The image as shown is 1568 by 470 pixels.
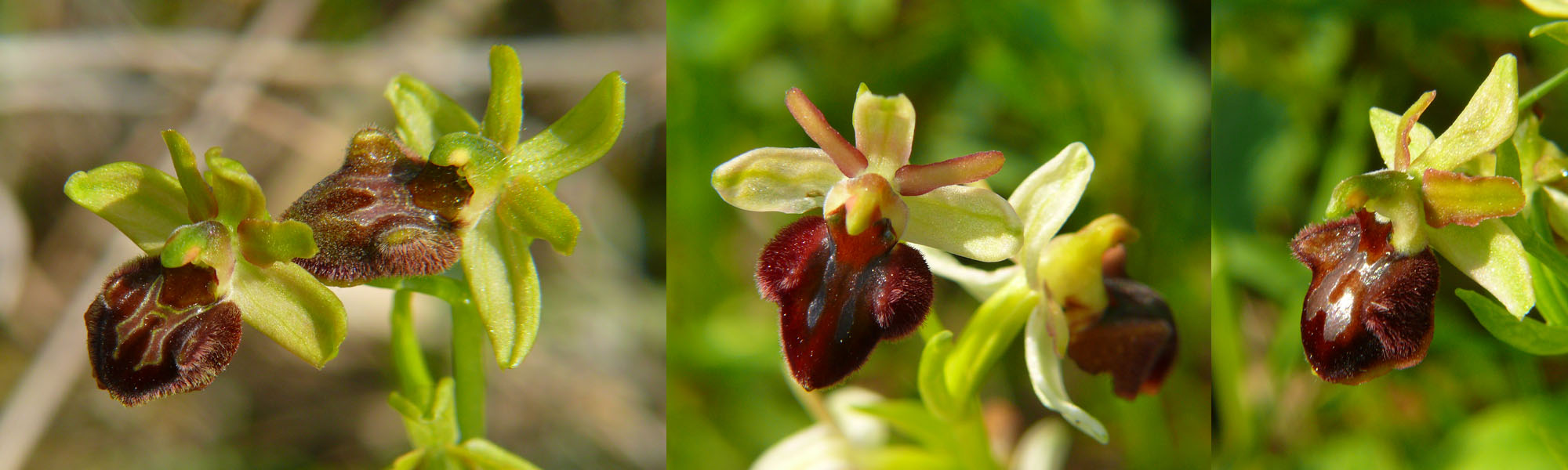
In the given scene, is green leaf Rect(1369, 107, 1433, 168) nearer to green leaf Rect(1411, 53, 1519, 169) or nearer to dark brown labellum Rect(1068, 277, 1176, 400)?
green leaf Rect(1411, 53, 1519, 169)

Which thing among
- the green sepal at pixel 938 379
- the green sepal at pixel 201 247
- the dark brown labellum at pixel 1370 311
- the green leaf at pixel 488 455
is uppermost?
the green sepal at pixel 201 247

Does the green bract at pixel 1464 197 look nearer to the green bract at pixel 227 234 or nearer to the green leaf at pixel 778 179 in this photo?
the green leaf at pixel 778 179

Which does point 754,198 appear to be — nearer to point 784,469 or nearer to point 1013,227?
point 1013,227

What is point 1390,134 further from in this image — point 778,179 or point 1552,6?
point 778,179

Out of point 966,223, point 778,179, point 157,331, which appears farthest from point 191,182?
point 966,223

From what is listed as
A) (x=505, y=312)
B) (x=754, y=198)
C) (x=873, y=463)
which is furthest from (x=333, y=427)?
(x=754, y=198)

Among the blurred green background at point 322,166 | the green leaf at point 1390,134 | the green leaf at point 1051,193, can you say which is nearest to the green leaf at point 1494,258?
the green leaf at point 1390,134
